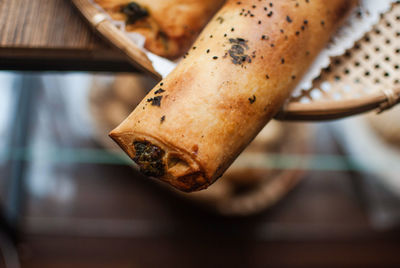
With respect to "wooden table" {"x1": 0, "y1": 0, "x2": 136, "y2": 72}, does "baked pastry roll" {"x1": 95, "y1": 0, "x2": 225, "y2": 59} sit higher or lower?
higher

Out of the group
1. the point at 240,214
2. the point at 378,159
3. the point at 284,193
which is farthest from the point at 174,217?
the point at 378,159

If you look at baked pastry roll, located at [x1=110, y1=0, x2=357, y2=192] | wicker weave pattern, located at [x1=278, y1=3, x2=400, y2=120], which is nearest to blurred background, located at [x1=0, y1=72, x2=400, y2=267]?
wicker weave pattern, located at [x1=278, y1=3, x2=400, y2=120]

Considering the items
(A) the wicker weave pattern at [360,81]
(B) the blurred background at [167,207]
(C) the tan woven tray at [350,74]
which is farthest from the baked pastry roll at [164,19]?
(B) the blurred background at [167,207]

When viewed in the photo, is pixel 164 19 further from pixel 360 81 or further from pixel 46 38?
pixel 360 81

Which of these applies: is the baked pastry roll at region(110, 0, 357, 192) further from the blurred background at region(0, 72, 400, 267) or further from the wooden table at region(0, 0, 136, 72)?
the blurred background at region(0, 72, 400, 267)

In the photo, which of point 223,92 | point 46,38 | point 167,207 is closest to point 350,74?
point 223,92

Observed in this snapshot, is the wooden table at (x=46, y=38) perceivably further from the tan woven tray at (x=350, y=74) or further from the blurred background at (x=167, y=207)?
the blurred background at (x=167, y=207)

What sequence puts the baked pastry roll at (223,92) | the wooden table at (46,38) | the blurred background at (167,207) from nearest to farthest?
the baked pastry roll at (223,92), the wooden table at (46,38), the blurred background at (167,207)
